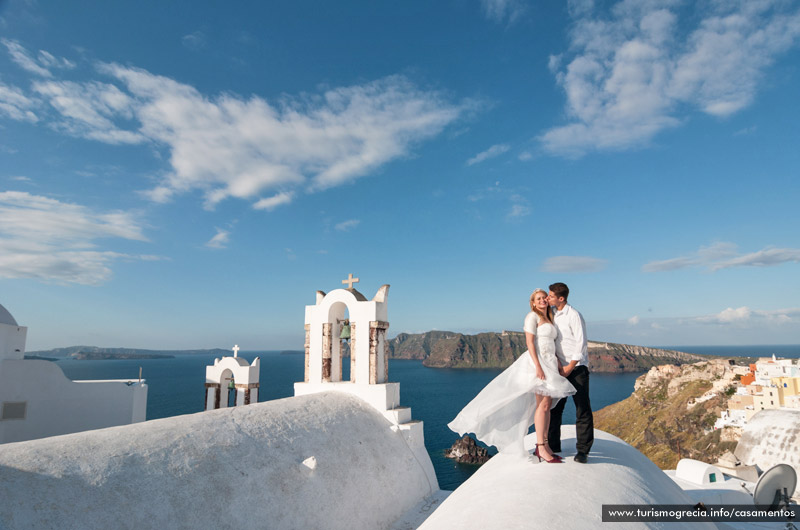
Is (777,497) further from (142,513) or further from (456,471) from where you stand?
(456,471)

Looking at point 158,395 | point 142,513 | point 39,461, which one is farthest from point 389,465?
point 158,395

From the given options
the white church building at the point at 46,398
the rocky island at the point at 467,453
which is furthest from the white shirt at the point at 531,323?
the rocky island at the point at 467,453

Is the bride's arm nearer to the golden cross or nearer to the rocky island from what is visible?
the golden cross

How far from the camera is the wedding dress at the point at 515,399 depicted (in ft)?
16.0

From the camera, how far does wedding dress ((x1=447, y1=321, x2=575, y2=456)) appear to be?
488cm

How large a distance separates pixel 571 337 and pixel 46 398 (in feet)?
41.1

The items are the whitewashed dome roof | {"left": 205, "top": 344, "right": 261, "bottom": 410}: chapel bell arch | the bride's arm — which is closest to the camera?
the bride's arm

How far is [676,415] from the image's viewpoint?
194 ft

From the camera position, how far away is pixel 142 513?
14.5ft

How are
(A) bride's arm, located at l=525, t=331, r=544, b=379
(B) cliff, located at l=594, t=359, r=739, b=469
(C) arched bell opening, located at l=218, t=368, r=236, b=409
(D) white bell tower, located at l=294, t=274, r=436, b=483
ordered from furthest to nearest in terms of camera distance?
(B) cliff, located at l=594, t=359, r=739, b=469 → (C) arched bell opening, located at l=218, t=368, r=236, b=409 → (D) white bell tower, located at l=294, t=274, r=436, b=483 → (A) bride's arm, located at l=525, t=331, r=544, b=379

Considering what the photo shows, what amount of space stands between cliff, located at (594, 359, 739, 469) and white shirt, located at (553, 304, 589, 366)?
5480 cm

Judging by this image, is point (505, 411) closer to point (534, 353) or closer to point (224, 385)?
point (534, 353)

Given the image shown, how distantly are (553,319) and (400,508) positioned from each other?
5.13 metres

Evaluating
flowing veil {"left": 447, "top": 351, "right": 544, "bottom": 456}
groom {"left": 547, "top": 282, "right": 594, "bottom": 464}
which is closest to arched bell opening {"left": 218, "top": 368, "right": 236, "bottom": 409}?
flowing veil {"left": 447, "top": 351, "right": 544, "bottom": 456}
